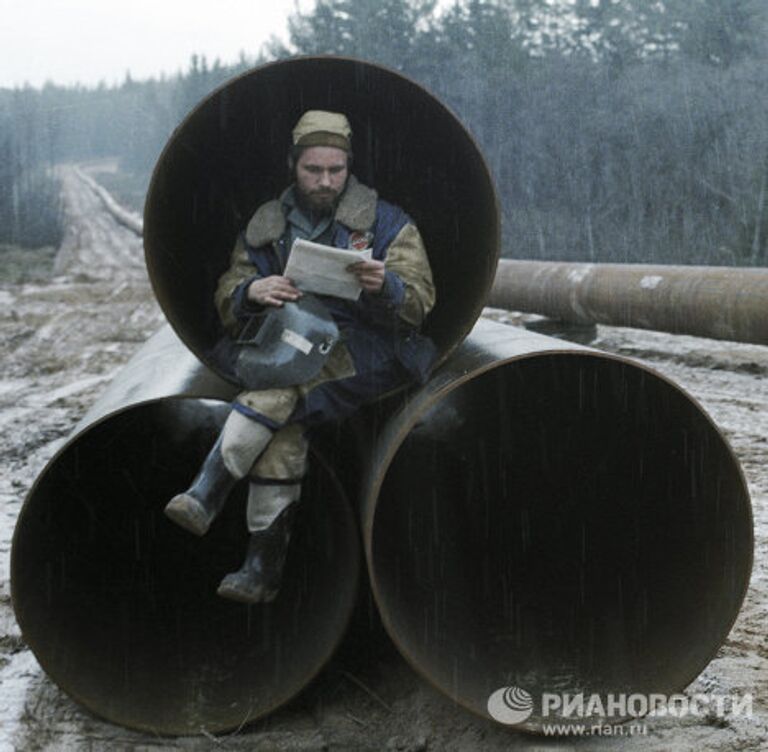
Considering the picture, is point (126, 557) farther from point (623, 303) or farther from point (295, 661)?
point (623, 303)

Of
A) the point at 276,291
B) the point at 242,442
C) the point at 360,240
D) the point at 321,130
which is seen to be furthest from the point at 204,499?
the point at 321,130

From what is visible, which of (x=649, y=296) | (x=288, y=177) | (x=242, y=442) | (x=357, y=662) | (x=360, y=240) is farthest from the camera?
(x=649, y=296)

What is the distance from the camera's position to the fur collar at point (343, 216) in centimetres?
320

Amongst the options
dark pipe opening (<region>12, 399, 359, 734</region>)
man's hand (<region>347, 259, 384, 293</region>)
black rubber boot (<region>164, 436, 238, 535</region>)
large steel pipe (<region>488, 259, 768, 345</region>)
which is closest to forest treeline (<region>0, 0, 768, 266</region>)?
large steel pipe (<region>488, 259, 768, 345</region>)

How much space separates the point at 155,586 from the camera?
3756 mm

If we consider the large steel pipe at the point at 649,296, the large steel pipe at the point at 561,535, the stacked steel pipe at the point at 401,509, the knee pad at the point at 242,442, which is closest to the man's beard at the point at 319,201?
the stacked steel pipe at the point at 401,509

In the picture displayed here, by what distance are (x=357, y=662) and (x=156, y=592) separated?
0.84m

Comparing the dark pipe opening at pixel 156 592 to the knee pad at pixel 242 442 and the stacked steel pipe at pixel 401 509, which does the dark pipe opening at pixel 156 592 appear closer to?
the stacked steel pipe at pixel 401 509

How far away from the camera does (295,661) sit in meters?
3.28

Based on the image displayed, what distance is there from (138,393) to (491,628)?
145cm

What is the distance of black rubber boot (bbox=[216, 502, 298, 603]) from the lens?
2896 millimetres

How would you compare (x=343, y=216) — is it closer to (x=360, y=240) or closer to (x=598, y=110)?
(x=360, y=240)

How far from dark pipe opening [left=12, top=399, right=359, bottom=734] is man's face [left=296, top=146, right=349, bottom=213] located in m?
0.92

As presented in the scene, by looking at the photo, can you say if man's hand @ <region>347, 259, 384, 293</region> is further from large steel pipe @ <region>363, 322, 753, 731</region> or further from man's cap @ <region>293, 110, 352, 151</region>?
man's cap @ <region>293, 110, 352, 151</region>
